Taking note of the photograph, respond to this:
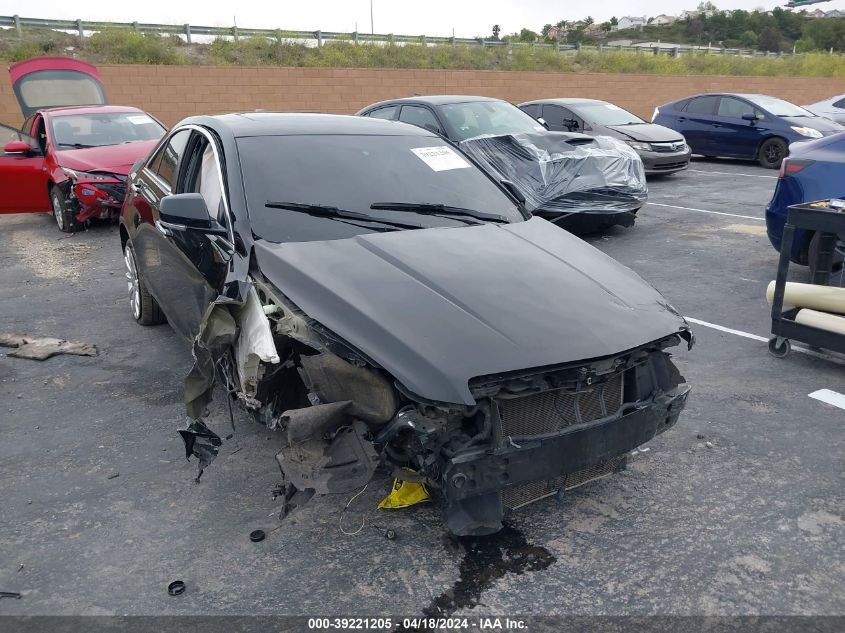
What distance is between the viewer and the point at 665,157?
13375 mm

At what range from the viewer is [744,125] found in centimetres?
1538

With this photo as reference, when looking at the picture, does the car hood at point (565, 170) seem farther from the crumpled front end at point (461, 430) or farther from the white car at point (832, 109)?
the white car at point (832, 109)

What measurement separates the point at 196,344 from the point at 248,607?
1220 mm

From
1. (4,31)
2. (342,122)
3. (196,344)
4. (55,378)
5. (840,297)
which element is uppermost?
(4,31)

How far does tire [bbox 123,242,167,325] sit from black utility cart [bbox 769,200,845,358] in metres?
4.47

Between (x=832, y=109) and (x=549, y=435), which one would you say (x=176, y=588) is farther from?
(x=832, y=109)

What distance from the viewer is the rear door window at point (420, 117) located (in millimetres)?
9406

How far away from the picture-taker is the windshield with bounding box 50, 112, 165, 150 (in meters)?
9.72

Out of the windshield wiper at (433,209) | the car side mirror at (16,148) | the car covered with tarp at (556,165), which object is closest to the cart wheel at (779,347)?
the windshield wiper at (433,209)

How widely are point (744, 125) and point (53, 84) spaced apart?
43.4 feet

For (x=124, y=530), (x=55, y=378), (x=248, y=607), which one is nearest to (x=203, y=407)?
(x=124, y=530)

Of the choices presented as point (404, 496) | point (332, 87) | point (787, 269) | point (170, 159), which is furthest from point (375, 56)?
point (404, 496)

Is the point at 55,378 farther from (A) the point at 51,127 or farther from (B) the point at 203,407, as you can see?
(A) the point at 51,127

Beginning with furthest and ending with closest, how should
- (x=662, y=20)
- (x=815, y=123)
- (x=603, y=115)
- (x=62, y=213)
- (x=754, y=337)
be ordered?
(x=662, y=20), (x=815, y=123), (x=603, y=115), (x=62, y=213), (x=754, y=337)
